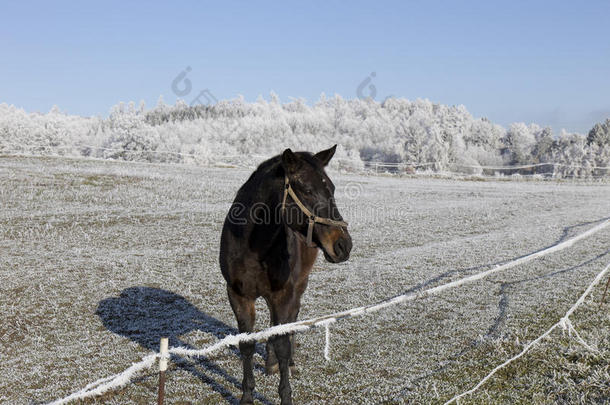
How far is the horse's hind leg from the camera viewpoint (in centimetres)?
495

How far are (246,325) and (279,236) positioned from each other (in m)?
1.18

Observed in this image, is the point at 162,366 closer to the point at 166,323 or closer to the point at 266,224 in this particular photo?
the point at 266,224

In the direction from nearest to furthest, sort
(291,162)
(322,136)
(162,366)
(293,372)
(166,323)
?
(162,366) → (291,162) → (293,372) → (166,323) → (322,136)

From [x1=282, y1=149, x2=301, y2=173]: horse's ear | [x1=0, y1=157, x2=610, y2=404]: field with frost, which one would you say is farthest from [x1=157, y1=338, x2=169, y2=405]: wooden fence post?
[x1=0, y1=157, x2=610, y2=404]: field with frost

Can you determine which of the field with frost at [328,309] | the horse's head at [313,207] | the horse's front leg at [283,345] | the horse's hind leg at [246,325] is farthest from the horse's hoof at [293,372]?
the horse's head at [313,207]

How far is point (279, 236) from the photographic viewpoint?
15.3 feet

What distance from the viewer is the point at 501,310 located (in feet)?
28.4

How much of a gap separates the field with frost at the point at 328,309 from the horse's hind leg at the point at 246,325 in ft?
1.30

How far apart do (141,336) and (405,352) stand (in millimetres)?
4621

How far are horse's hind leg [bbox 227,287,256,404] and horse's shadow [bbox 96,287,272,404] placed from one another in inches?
15.1

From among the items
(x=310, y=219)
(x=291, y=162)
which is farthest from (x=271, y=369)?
(x=291, y=162)

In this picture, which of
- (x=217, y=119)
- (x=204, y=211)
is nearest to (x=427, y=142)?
(x=217, y=119)

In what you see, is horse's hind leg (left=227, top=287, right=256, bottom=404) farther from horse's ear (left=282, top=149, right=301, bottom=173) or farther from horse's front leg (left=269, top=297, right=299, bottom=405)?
horse's ear (left=282, top=149, right=301, bottom=173)

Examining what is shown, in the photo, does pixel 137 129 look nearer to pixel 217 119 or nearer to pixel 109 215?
pixel 109 215
